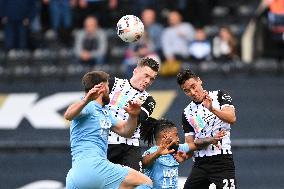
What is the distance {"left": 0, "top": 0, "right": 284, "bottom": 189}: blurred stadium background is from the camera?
585 inches

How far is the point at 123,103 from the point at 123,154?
Answer: 1.81 feet

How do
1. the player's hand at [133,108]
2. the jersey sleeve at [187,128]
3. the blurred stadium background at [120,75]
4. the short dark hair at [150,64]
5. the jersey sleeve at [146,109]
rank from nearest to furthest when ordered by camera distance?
the player's hand at [133,108] → the short dark hair at [150,64] → the jersey sleeve at [146,109] → the jersey sleeve at [187,128] → the blurred stadium background at [120,75]

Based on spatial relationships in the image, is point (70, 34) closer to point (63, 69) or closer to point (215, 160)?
point (63, 69)

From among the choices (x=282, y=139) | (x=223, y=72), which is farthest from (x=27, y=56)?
(x=282, y=139)

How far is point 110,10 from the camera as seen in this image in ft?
59.8

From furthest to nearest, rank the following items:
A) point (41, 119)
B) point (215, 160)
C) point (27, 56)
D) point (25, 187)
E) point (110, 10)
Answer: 1. point (110, 10)
2. point (27, 56)
3. point (41, 119)
4. point (25, 187)
5. point (215, 160)

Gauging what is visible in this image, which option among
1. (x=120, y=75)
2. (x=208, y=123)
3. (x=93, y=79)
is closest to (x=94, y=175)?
(x=93, y=79)

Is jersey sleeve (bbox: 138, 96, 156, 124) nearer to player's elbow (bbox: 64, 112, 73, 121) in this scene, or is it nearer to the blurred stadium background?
player's elbow (bbox: 64, 112, 73, 121)

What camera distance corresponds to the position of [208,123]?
10953 millimetres

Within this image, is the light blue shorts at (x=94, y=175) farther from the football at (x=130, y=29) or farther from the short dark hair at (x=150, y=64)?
the football at (x=130, y=29)

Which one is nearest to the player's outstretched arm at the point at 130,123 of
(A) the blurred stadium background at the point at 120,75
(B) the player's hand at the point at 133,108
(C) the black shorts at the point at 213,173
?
(B) the player's hand at the point at 133,108

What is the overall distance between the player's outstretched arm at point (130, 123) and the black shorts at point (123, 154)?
2.14 feet

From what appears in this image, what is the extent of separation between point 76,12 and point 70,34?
492 millimetres

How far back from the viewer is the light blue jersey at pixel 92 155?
938 cm
